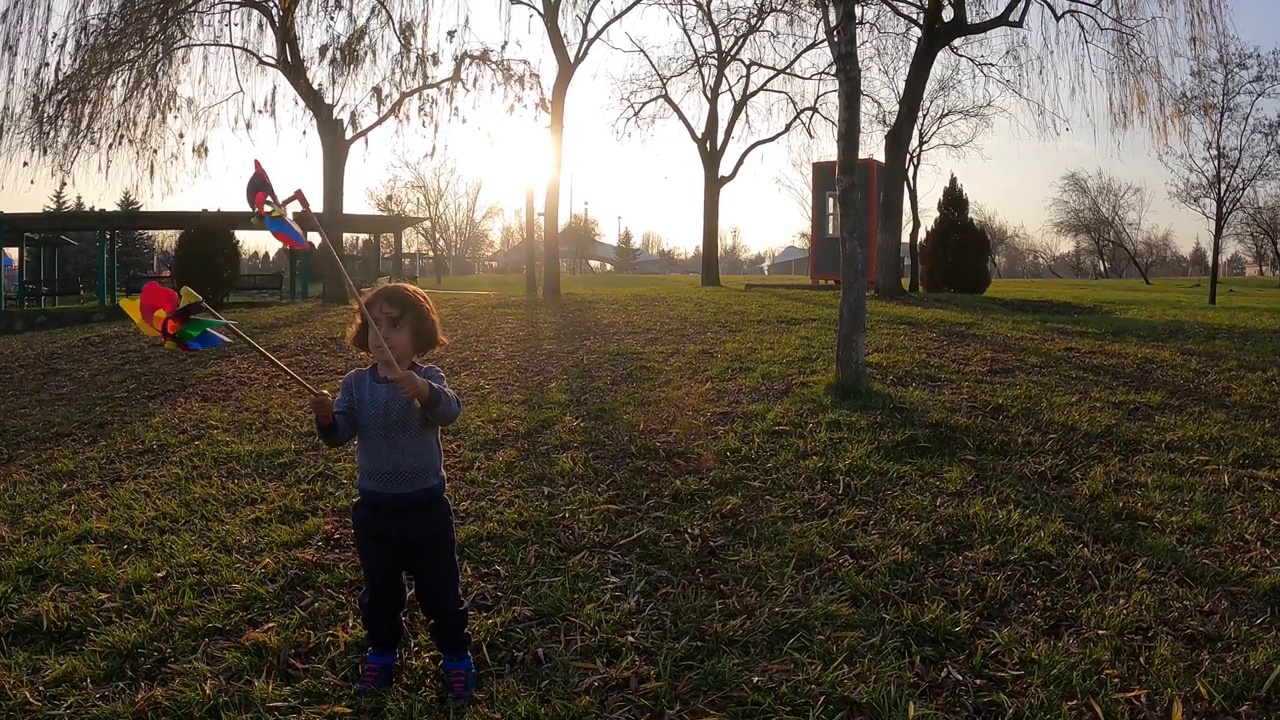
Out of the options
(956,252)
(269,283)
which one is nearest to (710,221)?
(956,252)

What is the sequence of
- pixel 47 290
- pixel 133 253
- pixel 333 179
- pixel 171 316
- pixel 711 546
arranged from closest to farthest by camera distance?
pixel 171 316 → pixel 711 546 → pixel 333 179 → pixel 47 290 → pixel 133 253

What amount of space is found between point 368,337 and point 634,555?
1.70 meters

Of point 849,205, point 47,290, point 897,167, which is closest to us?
point 849,205

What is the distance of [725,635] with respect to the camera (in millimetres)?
3180

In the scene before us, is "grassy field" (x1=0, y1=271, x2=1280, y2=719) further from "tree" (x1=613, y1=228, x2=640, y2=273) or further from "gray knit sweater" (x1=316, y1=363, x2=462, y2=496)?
"tree" (x1=613, y1=228, x2=640, y2=273)

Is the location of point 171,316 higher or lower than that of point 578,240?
lower

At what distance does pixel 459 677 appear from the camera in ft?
9.34

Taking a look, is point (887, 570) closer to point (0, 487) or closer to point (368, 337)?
point (368, 337)

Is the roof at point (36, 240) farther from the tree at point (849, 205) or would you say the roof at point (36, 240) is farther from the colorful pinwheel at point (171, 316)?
the colorful pinwheel at point (171, 316)

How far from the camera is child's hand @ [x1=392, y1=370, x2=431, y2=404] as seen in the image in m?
2.52

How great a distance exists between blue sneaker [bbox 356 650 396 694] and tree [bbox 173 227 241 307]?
14952mm

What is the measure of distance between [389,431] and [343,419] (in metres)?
0.16

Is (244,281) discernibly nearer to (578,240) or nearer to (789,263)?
(578,240)

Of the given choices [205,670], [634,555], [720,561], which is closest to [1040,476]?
[720,561]
